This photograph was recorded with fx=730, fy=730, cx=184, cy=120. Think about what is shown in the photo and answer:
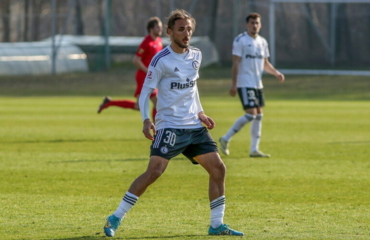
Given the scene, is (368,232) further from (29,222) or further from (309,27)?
(309,27)

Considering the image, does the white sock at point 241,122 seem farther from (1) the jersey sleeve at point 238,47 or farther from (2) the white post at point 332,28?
(2) the white post at point 332,28

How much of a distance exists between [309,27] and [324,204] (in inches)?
1146

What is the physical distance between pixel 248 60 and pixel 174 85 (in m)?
5.59

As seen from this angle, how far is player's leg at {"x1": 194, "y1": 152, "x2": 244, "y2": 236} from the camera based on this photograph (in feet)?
20.0

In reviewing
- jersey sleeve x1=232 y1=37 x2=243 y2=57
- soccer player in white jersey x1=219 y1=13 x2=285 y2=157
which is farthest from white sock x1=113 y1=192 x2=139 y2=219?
jersey sleeve x1=232 y1=37 x2=243 y2=57

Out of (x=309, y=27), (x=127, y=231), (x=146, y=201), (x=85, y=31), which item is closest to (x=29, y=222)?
(x=127, y=231)

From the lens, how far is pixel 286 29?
119ft

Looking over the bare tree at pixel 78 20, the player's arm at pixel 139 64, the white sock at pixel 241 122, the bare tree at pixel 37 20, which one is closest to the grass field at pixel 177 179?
the white sock at pixel 241 122

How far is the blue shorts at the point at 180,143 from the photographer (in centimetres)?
608

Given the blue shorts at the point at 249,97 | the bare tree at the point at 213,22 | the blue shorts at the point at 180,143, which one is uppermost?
the blue shorts at the point at 180,143

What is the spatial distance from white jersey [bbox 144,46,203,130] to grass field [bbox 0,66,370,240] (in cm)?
96

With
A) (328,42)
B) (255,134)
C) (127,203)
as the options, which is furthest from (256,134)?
(328,42)

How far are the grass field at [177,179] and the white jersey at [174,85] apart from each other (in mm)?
958

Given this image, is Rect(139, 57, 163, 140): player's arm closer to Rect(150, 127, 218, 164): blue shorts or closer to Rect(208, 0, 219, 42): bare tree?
Rect(150, 127, 218, 164): blue shorts
